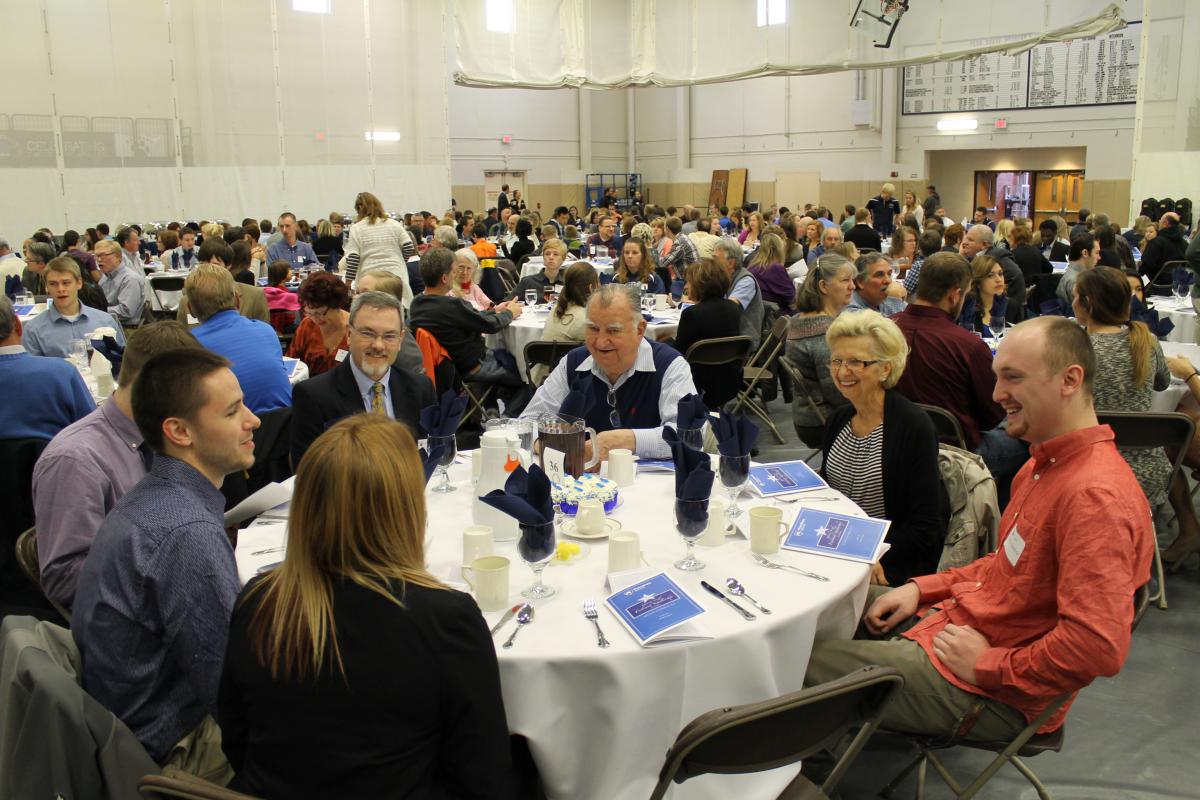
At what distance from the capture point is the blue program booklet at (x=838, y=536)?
253 cm

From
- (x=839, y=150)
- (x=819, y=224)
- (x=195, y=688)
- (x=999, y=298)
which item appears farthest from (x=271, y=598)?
(x=839, y=150)

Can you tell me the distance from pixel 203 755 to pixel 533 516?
0.90m

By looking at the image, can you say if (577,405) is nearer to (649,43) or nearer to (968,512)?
(968,512)

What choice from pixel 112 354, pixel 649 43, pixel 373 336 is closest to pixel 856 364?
pixel 373 336

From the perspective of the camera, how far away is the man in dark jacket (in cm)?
993

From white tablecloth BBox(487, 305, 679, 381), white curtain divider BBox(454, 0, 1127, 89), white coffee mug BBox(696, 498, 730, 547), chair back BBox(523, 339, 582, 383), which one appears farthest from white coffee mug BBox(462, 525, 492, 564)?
white curtain divider BBox(454, 0, 1127, 89)

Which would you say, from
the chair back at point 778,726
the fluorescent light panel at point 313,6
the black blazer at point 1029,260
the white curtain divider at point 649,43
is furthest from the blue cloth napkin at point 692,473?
the fluorescent light panel at point 313,6

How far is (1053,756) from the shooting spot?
3.06 m

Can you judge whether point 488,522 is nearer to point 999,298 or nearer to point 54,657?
point 54,657

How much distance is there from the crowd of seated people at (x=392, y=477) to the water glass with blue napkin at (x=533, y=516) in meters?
0.47

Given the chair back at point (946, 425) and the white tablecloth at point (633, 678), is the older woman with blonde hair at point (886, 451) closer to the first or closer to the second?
the white tablecloth at point (633, 678)

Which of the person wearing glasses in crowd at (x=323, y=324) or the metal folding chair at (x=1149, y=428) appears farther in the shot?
the person wearing glasses in crowd at (x=323, y=324)

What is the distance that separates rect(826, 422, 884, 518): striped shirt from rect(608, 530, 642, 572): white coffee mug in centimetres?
101

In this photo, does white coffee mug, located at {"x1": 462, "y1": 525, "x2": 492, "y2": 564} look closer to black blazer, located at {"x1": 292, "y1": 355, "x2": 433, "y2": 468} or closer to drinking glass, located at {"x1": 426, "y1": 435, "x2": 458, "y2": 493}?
drinking glass, located at {"x1": 426, "y1": 435, "x2": 458, "y2": 493}
